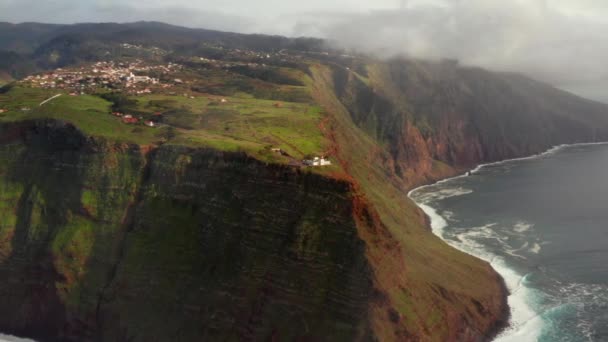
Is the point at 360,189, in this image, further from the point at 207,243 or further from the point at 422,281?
the point at 207,243

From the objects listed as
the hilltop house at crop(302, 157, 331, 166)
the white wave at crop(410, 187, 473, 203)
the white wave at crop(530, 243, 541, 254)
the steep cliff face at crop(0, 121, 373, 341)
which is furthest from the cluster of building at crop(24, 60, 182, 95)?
the white wave at crop(530, 243, 541, 254)

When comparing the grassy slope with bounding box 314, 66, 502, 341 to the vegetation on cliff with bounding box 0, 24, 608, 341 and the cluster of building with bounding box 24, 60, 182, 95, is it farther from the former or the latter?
the cluster of building with bounding box 24, 60, 182, 95

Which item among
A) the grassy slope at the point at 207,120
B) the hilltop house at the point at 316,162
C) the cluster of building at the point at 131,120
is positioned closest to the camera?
the hilltop house at the point at 316,162

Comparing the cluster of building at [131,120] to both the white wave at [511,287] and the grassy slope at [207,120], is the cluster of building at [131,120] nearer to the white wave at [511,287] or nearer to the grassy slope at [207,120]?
the grassy slope at [207,120]

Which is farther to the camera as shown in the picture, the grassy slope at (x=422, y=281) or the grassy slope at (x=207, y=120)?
the grassy slope at (x=207, y=120)

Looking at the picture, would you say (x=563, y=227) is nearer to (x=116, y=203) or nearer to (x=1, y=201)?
(x=116, y=203)

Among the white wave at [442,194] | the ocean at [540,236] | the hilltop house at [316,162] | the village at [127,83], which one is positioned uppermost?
the village at [127,83]

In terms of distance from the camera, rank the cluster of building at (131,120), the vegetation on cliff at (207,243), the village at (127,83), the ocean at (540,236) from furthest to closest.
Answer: the village at (127,83) → the cluster of building at (131,120) → the ocean at (540,236) → the vegetation on cliff at (207,243)

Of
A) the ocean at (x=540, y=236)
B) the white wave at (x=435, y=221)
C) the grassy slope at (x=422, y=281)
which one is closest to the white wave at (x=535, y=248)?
the ocean at (x=540, y=236)
